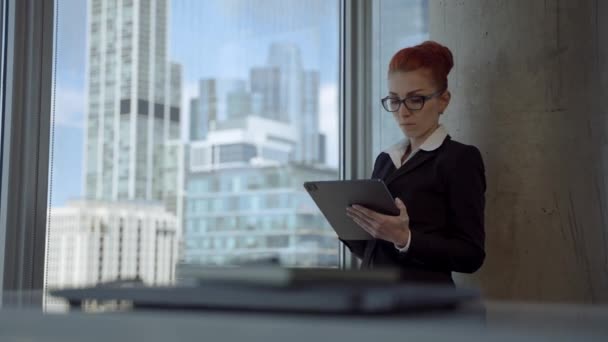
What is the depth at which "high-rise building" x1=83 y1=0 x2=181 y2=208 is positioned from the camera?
2.56 m

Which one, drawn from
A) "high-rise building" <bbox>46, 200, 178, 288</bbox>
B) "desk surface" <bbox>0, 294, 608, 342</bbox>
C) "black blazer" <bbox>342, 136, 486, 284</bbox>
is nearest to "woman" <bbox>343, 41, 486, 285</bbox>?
"black blazer" <bbox>342, 136, 486, 284</bbox>

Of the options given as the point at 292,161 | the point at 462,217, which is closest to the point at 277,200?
the point at 292,161

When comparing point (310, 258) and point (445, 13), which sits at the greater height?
point (445, 13)

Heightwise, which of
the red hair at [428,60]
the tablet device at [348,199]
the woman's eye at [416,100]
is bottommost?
the tablet device at [348,199]

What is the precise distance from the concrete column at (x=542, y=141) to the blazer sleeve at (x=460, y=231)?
28 centimetres

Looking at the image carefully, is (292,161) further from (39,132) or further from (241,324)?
(241,324)

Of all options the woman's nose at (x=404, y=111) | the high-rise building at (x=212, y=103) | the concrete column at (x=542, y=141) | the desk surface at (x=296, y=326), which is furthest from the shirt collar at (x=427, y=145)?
the desk surface at (x=296, y=326)

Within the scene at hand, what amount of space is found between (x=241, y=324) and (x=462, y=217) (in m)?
2.05

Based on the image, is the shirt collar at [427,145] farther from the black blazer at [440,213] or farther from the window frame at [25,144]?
the window frame at [25,144]

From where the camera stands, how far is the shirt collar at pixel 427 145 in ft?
8.27

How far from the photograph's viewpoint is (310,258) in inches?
139

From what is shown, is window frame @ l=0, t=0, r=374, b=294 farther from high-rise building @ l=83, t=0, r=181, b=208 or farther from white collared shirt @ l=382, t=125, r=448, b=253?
white collared shirt @ l=382, t=125, r=448, b=253

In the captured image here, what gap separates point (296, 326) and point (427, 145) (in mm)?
2233

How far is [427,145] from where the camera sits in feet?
8.30
